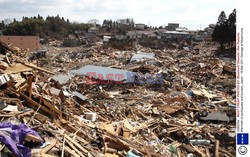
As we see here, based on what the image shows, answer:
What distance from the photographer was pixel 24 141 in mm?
4430

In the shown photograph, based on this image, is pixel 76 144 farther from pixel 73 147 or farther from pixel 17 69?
pixel 17 69

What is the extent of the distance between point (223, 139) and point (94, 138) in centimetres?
450

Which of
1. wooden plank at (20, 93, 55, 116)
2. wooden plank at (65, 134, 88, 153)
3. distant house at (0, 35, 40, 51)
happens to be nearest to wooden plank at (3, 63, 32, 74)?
wooden plank at (20, 93, 55, 116)

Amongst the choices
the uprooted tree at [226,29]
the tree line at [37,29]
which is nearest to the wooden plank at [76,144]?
the uprooted tree at [226,29]

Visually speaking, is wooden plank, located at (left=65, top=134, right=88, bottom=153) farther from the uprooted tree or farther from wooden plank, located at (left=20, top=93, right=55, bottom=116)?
the uprooted tree

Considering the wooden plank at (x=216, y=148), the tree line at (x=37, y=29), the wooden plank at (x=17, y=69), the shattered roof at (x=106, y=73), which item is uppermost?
the tree line at (x=37, y=29)

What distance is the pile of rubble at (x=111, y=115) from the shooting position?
5.10 m

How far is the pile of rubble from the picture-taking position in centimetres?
510

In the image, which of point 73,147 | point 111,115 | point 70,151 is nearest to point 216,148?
point 111,115

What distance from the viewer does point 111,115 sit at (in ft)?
29.7

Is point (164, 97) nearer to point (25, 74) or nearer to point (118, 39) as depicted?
point (25, 74)

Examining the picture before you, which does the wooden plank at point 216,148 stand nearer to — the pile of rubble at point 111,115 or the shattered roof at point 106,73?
the pile of rubble at point 111,115

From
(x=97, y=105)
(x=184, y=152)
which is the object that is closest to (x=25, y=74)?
(x=97, y=105)

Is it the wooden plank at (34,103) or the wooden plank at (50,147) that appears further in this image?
the wooden plank at (34,103)
